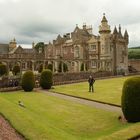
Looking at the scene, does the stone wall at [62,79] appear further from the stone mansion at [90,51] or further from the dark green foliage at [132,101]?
the dark green foliage at [132,101]

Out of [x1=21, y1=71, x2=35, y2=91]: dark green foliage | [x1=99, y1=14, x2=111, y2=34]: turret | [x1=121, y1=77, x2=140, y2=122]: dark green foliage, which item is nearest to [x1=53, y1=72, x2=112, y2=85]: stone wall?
[x1=21, y1=71, x2=35, y2=91]: dark green foliage

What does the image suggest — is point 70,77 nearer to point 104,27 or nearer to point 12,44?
point 104,27

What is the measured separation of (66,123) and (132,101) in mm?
3606

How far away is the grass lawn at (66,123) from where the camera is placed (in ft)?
36.3

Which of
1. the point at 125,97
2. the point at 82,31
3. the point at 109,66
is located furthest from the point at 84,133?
the point at 82,31

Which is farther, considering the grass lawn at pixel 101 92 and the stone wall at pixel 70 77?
the stone wall at pixel 70 77

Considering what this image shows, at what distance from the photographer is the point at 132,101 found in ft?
50.3

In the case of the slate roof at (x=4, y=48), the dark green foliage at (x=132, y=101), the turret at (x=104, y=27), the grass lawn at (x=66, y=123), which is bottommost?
the grass lawn at (x=66, y=123)

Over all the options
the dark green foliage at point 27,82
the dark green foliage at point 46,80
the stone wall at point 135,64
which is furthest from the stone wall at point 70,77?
the stone wall at point 135,64

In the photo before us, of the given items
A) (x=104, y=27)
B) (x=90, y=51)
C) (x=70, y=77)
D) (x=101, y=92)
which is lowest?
(x=101, y=92)

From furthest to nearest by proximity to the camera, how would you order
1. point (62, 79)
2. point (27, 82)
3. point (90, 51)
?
point (90, 51) → point (62, 79) → point (27, 82)

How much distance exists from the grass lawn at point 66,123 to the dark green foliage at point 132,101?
0.61m

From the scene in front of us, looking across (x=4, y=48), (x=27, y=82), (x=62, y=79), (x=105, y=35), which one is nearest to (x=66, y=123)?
(x=27, y=82)

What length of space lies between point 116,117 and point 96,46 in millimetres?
53844
